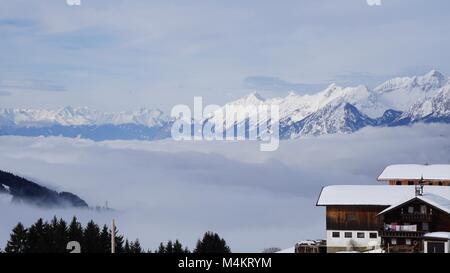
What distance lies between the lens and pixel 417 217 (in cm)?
5766

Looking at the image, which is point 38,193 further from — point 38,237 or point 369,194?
point 369,194

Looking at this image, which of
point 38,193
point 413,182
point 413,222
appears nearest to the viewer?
point 38,193

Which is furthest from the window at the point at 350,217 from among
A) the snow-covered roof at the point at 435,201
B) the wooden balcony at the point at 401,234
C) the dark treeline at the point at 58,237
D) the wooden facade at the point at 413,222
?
the dark treeline at the point at 58,237

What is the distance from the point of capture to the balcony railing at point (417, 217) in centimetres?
5741

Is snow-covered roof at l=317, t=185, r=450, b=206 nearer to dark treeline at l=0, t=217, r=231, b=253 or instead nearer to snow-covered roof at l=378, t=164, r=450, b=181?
snow-covered roof at l=378, t=164, r=450, b=181

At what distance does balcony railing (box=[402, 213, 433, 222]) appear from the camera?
5741cm

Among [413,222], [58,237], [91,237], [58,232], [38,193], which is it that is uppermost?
[38,193]

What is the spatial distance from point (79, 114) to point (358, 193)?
45820mm

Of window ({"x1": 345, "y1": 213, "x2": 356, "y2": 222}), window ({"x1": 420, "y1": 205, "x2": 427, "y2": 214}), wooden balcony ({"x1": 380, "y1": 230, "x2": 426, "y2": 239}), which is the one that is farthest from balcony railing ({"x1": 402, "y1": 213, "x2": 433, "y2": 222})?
window ({"x1": 345, "y1": 213, "x2": 356, "y2": 222})

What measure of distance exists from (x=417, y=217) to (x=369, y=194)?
7.57 metres

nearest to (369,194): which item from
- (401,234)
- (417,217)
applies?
(417,217)

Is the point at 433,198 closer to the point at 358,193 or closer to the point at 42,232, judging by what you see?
the point at 358,193
